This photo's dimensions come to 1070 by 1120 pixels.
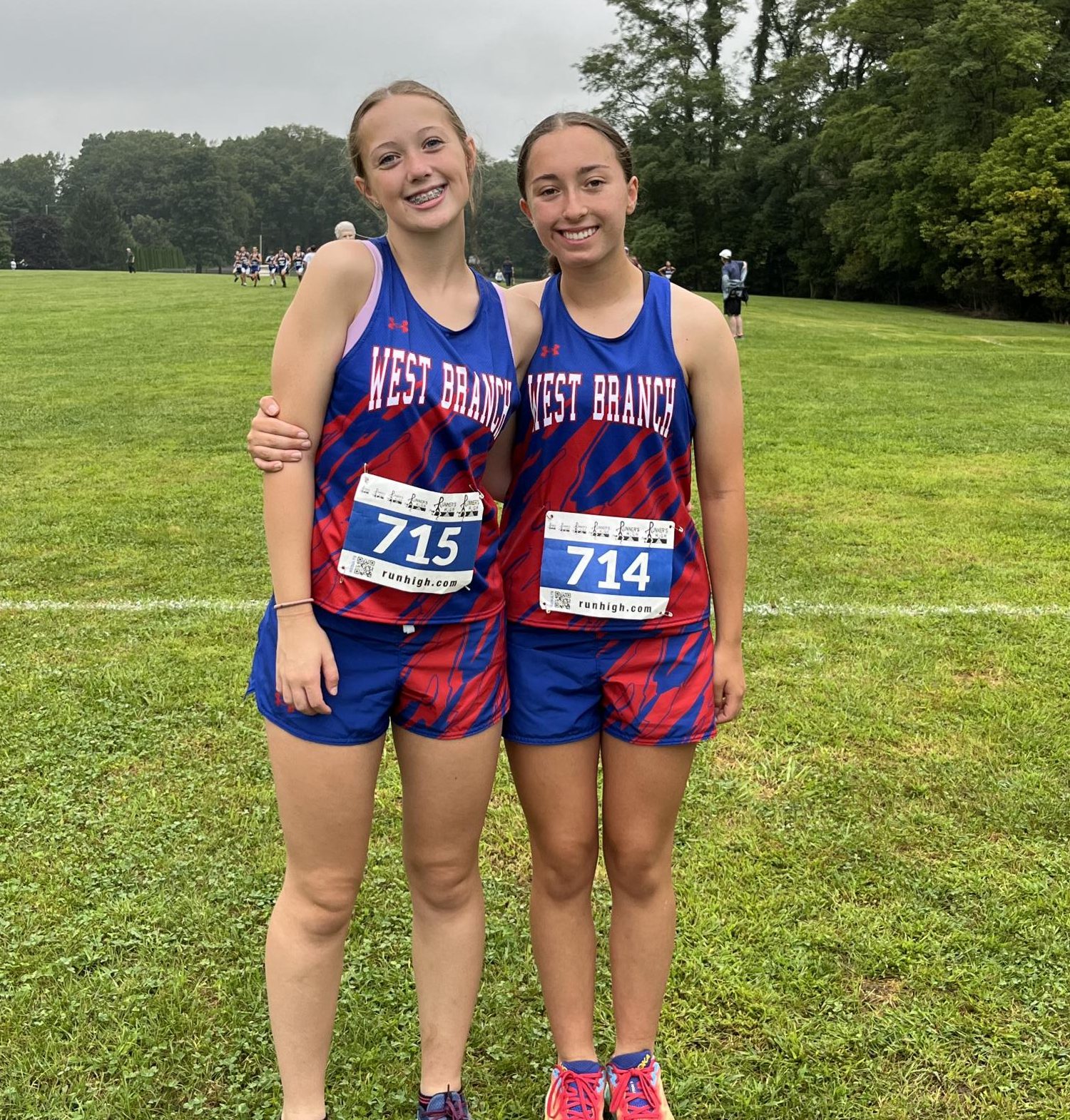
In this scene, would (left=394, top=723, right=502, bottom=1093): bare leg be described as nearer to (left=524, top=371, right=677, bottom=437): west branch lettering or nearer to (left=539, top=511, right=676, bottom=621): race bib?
(left=539, top=511, right=676, bottom=621): race bib

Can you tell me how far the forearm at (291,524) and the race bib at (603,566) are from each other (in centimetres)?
47

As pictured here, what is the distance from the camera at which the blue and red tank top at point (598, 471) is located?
1970 mm

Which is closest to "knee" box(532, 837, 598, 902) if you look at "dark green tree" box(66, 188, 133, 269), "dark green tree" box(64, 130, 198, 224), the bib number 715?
the bib number 715

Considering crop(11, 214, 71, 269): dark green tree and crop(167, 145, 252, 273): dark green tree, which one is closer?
crop(11, 214, 71, 269): dark green tree

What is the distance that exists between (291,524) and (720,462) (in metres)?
0.88

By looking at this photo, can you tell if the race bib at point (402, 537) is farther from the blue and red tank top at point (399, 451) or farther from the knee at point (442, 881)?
the knee at point (442, 881)

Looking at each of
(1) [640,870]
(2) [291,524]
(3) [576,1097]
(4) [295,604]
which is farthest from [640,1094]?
(2) [291,524]

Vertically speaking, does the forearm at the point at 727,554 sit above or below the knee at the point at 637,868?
above

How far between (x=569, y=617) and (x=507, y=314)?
2.01ft

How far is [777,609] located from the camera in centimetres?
553

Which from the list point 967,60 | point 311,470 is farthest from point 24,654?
point 967,60

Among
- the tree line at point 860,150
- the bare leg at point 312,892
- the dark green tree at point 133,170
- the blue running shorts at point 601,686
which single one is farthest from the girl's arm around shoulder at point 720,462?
the dark green tree at point 133,170

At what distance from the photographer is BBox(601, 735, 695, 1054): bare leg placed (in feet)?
6.89

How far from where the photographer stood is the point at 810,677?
15.0ft
